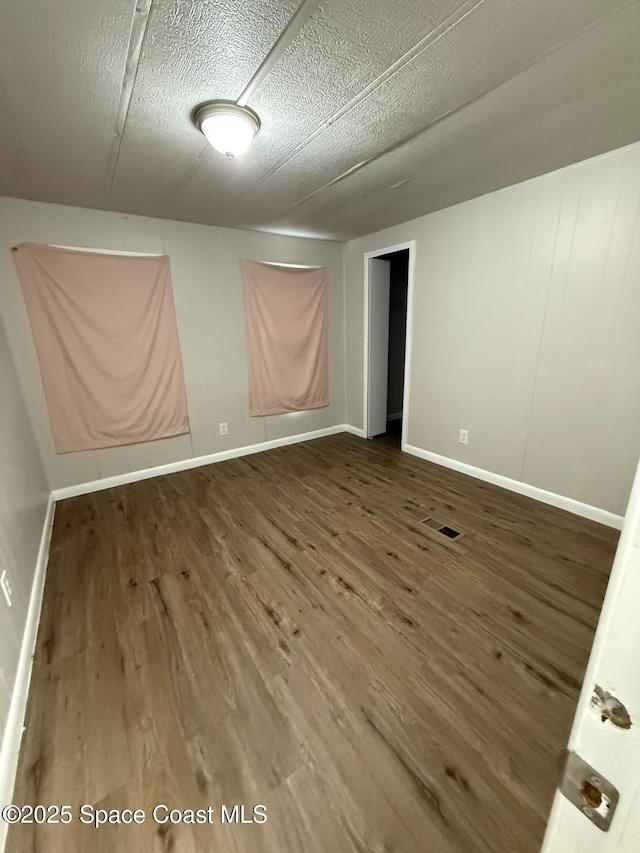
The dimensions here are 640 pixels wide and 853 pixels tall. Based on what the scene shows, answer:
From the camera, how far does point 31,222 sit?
8.17ft

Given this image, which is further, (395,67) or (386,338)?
(386,338)

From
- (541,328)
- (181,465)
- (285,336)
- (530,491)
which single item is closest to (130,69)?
(285,336)

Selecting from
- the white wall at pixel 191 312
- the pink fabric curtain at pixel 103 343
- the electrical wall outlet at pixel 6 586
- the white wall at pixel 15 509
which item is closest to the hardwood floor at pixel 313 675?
the white wall at pixel 15 509

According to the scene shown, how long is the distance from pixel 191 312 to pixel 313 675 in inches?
118

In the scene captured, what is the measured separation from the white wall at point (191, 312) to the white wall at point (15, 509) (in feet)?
0.65

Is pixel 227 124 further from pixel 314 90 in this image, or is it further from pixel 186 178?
pixel 186 178

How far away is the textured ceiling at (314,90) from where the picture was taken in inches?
44.0

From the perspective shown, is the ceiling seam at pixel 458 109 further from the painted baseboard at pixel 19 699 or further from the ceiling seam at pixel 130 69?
the painted baseboard at pixel 19 699

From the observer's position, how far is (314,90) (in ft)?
4.74

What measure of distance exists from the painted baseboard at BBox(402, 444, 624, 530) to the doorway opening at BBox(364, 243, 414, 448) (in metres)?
0.52

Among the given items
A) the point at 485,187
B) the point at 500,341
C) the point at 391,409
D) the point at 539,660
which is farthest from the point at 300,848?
the point at 391,409

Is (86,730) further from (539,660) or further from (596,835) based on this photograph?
(539,660)

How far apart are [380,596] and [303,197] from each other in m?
2.76

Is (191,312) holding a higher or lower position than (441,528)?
higher
